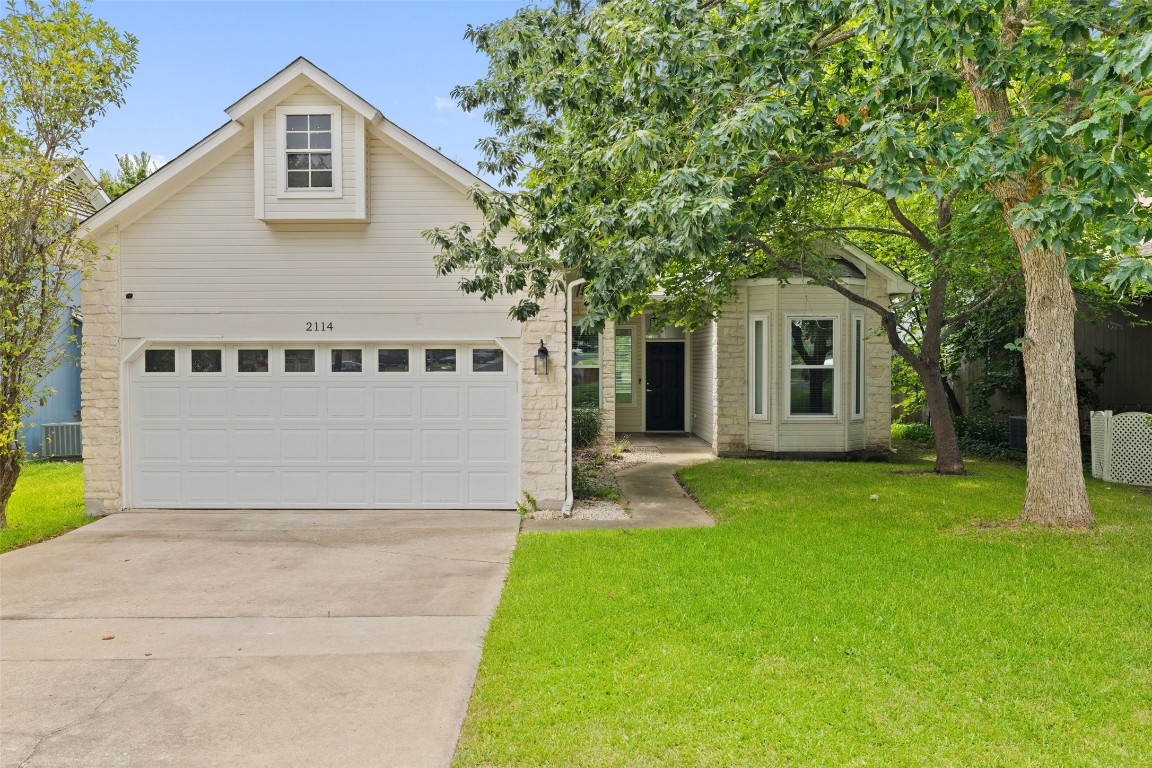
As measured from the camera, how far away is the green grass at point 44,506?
26.7ft

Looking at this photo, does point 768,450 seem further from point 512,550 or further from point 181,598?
point 181,598

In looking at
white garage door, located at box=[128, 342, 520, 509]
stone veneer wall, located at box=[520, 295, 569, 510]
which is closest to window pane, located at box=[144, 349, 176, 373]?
white garage door, located at box=[128, 342, 520, 509]

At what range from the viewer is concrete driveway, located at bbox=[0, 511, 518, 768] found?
3.65 m

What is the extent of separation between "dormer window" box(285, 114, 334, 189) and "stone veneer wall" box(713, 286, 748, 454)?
297 inches

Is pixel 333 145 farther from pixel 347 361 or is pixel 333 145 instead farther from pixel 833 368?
pixel 833 368

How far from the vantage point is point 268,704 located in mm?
4039

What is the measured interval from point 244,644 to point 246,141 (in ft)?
21.2

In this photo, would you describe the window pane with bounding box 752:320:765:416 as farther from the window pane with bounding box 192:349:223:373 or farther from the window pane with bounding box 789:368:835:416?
the window pane with bounding box 192:349:223:373

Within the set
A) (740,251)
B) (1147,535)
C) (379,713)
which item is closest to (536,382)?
(740,251)

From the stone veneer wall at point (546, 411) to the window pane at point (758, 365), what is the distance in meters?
5.44

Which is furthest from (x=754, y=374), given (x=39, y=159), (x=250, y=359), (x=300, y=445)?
(x=39, y=159)

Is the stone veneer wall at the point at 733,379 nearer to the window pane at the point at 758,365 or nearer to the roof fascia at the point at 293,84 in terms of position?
the window pane at the point at 758,365

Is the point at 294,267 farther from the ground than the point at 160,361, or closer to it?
farther from the ground

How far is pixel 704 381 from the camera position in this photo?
1534 centimetres
